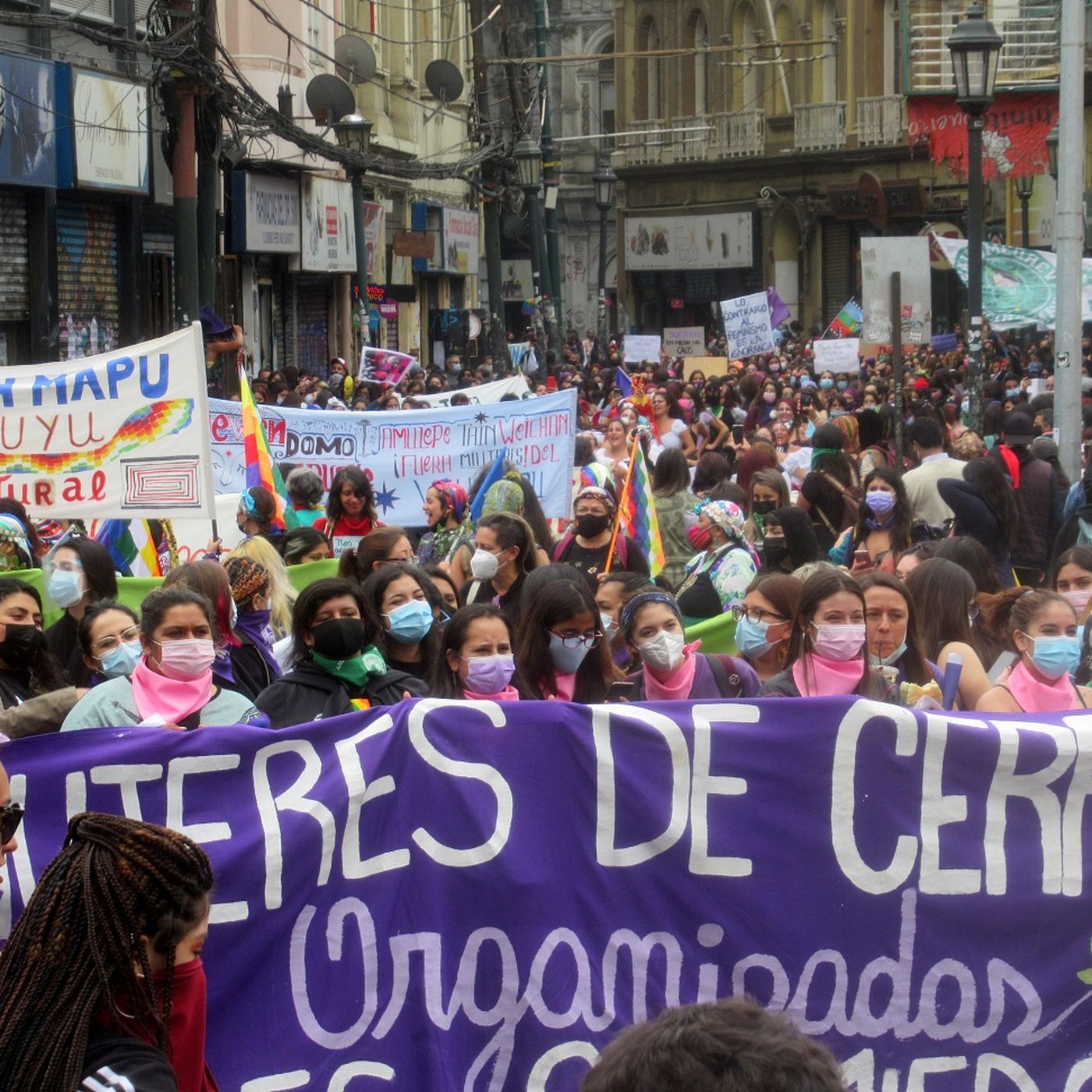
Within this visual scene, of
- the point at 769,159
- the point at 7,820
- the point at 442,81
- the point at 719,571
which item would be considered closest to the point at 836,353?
the point at 442,81

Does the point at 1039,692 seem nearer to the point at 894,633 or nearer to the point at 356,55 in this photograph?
the point at 894,633

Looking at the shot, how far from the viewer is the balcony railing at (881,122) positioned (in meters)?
43.9

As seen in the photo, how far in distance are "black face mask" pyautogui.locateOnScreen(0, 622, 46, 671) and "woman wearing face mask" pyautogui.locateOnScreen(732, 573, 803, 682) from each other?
222 centimetres

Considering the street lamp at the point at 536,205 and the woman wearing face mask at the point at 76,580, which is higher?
the street lamp at the point at 536,205

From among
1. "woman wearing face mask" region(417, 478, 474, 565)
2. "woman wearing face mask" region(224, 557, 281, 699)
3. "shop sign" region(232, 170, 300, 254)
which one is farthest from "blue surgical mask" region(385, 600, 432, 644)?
"shop sign" region(232, 170, 300, 254)

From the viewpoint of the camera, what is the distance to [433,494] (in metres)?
9.44

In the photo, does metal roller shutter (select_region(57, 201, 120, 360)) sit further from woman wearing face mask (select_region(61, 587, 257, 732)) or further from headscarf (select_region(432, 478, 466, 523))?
woman wearing face mask (select_region(61, 587, 257, 732))

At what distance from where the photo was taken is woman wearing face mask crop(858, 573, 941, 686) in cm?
608

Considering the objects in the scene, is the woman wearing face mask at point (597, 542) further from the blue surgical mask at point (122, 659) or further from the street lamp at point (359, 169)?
the street lamp at point (359, 169)

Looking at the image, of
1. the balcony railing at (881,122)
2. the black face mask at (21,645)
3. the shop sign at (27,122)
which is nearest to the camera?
the black face mask at (21,645)

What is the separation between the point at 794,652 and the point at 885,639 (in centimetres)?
47

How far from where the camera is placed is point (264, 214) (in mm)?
26078

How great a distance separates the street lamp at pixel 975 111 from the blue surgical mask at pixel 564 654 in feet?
27.0

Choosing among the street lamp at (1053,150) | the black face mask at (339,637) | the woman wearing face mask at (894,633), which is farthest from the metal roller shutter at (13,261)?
the woman wearing face mask at (894,633)
